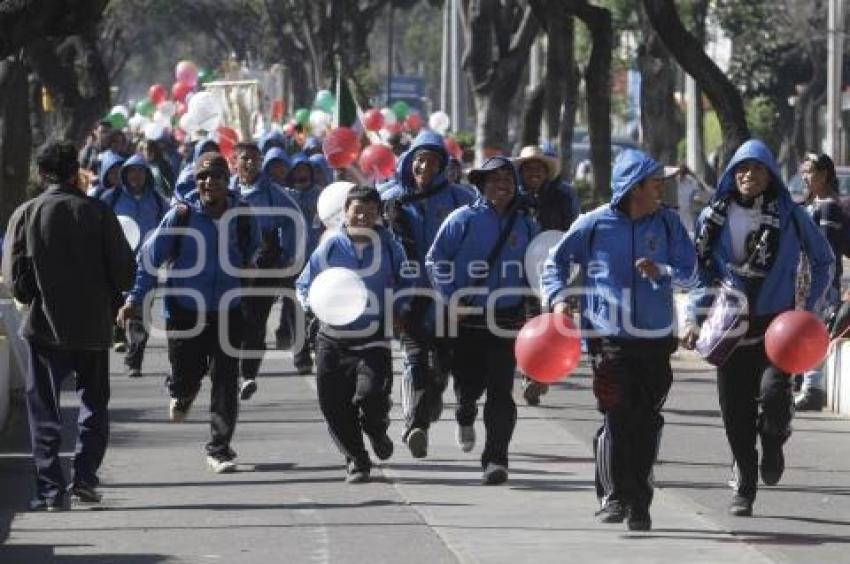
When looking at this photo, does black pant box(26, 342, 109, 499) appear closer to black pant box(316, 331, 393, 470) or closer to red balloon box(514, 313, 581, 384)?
black pant box(316, 331, 393, 470)

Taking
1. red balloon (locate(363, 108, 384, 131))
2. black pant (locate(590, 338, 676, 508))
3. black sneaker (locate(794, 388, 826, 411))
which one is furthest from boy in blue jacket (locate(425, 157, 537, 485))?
red balloon (locate(363, 108, 384, 131))

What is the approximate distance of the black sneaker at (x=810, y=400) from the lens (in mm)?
16438

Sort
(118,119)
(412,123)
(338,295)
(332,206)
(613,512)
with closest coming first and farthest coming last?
(613,512) < (338,295) < (332,206) < (118,119) < (412,123)

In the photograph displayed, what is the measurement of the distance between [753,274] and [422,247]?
318 centimetres

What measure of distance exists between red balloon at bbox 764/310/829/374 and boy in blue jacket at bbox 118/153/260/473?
3.34 m

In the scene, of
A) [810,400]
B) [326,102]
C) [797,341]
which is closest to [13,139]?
[326,102]

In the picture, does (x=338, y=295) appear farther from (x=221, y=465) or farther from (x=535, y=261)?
(x=221, y=465)

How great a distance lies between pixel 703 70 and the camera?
24.2 metres

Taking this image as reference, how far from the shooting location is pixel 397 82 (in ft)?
285

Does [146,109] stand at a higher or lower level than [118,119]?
lower

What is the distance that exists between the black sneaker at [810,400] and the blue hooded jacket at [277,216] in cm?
377

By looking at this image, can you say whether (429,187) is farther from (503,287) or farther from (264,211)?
(264,211)

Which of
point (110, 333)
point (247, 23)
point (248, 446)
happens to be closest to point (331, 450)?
point (248, 446)

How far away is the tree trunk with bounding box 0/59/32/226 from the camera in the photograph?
29047 millimetres
